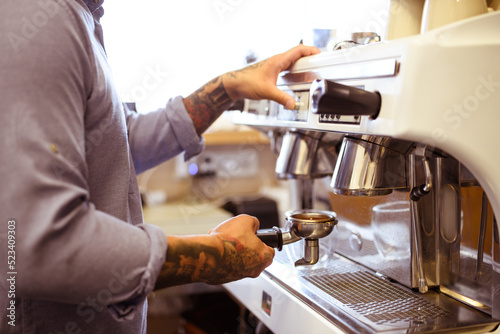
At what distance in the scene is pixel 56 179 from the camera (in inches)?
17.7

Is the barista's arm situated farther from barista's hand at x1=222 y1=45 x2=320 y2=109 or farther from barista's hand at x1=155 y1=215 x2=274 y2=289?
barista's hand at x1=155 y1=215 x2=274 y2=289

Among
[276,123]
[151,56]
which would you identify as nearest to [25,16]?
[276,123]

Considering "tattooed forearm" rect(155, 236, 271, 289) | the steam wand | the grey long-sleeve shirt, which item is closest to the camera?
the grey long-sleeve shirt

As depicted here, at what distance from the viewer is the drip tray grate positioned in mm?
620

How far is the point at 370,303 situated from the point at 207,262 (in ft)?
0.86


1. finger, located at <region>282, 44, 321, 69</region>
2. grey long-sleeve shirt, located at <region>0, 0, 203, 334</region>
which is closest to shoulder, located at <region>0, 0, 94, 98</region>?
grey long-sleeve shirt, located at <region>0, 0, 203, 334</region>

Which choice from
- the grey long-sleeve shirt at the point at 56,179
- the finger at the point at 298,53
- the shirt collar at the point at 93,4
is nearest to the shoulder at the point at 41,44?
the grey long-sleeve shirt at the point at 56,179

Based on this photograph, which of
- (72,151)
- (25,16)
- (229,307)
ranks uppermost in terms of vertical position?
(25,16)

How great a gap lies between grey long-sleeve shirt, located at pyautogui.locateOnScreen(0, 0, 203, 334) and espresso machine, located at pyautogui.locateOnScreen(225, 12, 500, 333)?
0.84ft

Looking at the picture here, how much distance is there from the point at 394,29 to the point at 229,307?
4.11 ft

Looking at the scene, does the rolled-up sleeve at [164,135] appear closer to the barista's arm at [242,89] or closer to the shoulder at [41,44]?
the barista's arm at [242,89]

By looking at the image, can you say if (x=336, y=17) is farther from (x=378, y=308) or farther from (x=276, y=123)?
(x=378, y=308)

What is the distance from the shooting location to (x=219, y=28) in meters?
1.68

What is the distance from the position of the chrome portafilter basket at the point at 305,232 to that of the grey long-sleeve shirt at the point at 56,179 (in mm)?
197
